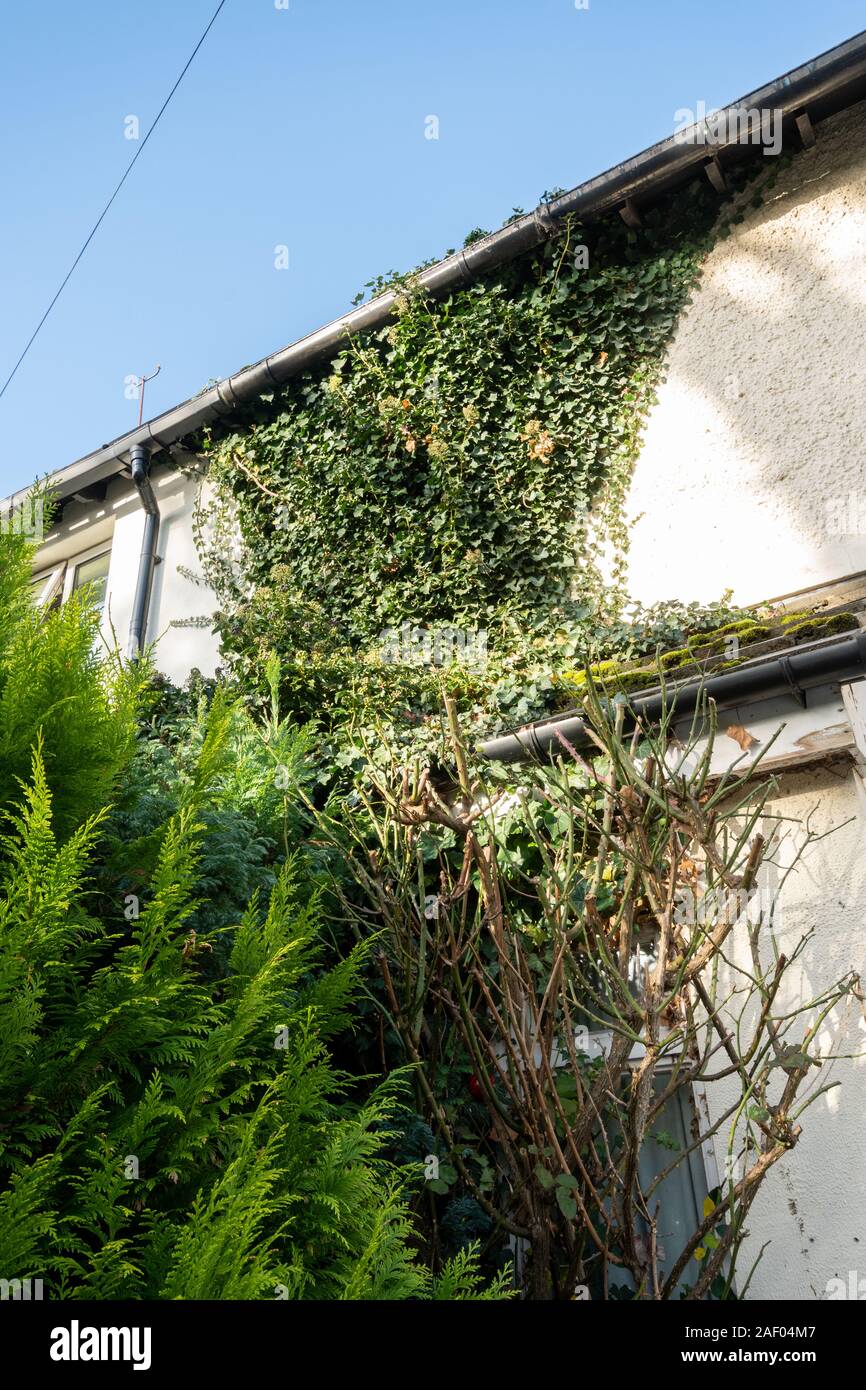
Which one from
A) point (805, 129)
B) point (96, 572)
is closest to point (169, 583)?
point (96, 572)

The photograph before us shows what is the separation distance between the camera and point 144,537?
8.53 metres

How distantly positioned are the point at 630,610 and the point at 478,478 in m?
1.43

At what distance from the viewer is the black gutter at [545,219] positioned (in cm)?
646

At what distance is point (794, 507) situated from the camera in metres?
6.12

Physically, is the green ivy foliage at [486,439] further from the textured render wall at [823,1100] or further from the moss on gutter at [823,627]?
the textured render wall at [823,1100]

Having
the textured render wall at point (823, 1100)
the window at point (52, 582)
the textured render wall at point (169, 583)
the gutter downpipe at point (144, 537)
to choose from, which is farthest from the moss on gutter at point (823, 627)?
the window at point (52, 582)

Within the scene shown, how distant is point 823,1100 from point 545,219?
227 inches

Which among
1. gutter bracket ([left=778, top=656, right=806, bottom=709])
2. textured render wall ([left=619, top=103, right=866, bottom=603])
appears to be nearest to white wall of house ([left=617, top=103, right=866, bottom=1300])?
textured render wall ([left=619, top=103, right=866, bottom=603])

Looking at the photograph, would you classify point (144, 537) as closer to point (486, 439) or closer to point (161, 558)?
point (161, 558)

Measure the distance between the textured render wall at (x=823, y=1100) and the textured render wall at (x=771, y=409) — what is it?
181 cm

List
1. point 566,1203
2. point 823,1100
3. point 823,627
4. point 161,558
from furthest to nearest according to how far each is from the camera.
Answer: point 161,558
point 823,627
point 823,1100
point 566,1203

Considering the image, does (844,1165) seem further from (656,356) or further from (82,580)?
(82,580)

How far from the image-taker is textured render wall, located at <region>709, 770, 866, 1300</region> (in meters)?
3.98
